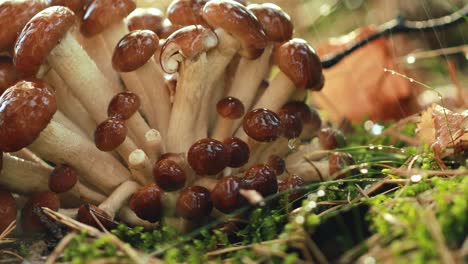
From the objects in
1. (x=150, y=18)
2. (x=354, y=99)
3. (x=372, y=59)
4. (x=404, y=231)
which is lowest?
(x=354, y=99)

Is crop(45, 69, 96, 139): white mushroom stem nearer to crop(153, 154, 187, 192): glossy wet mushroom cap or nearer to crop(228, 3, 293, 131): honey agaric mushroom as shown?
crop(153, 154, 187, 192): glossy wet mushroom cap

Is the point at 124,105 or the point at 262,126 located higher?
the point at 124,105

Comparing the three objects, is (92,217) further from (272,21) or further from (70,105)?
(272,21)

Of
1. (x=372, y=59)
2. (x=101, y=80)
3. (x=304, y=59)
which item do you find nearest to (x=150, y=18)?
(x=101, y=80)

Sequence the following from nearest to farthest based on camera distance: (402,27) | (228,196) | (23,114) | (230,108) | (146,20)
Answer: (23,114)
(228,196)
(230,108)
(146,20)
(402,27)

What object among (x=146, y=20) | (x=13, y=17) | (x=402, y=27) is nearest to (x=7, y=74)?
(x=13, y=17)

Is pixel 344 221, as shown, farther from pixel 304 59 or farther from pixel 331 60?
pixel 331 60

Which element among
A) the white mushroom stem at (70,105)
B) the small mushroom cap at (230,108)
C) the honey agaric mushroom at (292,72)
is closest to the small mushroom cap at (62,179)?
the white mushroom stem at (70,105)
